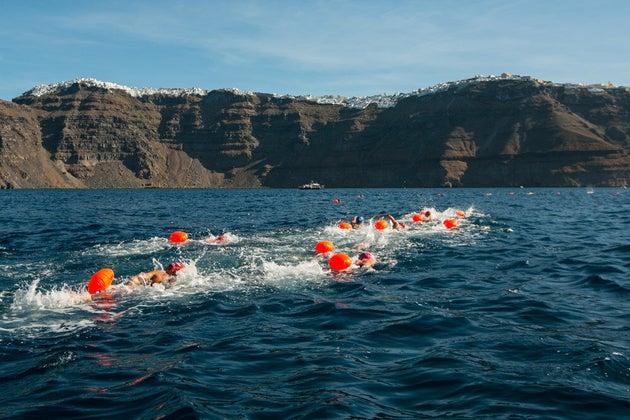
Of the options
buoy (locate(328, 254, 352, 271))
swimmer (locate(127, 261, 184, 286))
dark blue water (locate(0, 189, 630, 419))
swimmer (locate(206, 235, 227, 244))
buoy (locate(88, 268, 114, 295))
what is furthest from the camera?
swimmer (locate(206, 235, 227, 244))

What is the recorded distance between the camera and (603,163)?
183m

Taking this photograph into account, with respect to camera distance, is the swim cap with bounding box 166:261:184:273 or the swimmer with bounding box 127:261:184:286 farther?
the swim cap with bounding box 166:261:184:273

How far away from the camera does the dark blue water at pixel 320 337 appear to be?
7773mm

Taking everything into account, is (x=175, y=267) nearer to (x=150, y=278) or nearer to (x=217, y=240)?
(x=150, y=278)

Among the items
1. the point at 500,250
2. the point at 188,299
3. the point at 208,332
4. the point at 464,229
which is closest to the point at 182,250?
the point at 188,299

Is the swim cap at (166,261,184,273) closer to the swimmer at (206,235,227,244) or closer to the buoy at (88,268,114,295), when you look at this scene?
the buoy at (88,268,114,295)

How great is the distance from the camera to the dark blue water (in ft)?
25.5

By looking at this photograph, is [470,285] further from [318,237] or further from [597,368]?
[318,237]

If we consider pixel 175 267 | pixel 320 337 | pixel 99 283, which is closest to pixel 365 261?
pixel 175 267

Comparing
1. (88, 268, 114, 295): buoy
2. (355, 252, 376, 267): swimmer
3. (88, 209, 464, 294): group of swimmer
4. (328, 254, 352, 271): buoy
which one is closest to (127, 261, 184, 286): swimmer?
(88, 209, 464, 294): group of swimmer

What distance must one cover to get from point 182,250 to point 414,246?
37.8ft

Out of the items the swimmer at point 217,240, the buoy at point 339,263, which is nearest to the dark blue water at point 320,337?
the buoy at point 339,263

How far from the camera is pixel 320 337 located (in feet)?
36.8

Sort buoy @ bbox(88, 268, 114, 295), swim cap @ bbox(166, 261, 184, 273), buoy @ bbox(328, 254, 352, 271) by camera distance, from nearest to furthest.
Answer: buoy @ bbox(88, 268, 114, 295) < swim cap @ bbox(166, 261, 184, 273) < buoy @ bbox(328, 254, 352, 271)
